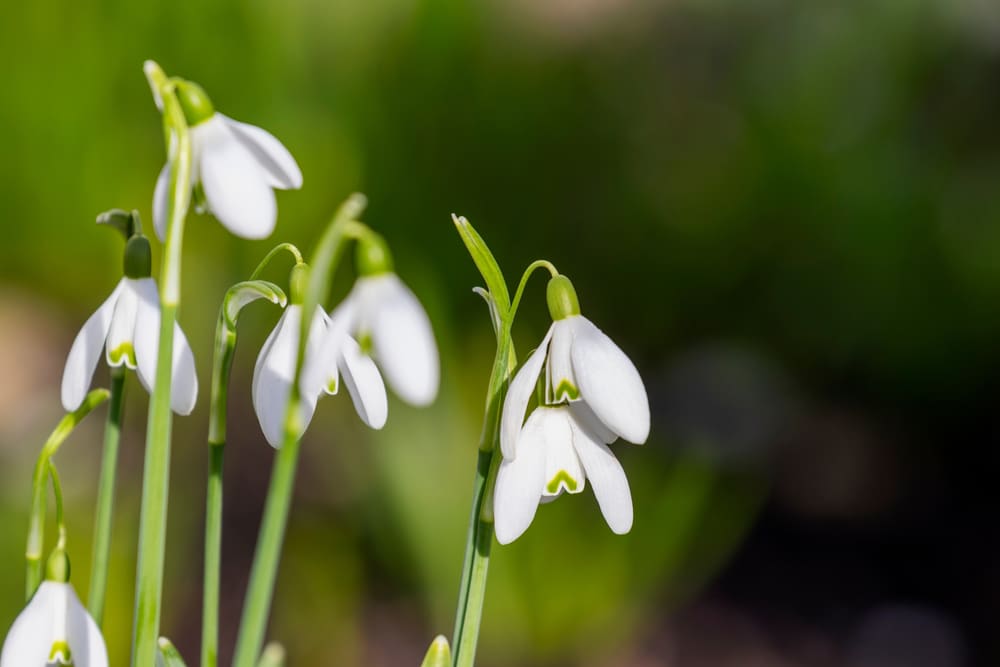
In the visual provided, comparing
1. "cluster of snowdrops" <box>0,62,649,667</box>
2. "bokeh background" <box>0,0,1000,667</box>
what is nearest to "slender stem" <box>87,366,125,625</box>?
"cluster of snowdrops" <box>0,62,649,667</box>

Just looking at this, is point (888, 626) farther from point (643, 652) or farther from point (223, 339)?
point (223, 339)

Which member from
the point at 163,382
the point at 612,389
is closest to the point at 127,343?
the point at 163,382

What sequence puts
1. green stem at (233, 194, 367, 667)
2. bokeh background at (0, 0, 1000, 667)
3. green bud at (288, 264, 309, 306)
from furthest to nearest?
1. bokeh background at (0, 0, 1000, 667)
2. green bud at (288, 264, 309, 306)
3. green stem at (233, 194, 367, 667)

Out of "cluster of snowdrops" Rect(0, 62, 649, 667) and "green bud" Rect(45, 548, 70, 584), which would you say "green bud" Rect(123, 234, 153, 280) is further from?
"green bud" Rect(45, 548, 70, 584)

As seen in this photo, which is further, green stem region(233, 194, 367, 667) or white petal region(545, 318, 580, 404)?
white petal region(545, 318, 580, 404)

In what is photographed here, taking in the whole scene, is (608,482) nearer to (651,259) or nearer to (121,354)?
(121,354)

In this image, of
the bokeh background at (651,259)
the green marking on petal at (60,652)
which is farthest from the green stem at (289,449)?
the bokeh background at (651,259)

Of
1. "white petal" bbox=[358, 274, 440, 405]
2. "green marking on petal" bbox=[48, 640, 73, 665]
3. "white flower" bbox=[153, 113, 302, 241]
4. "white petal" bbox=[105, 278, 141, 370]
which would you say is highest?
"white flower" bbox=[153, 113, 302, 241]
